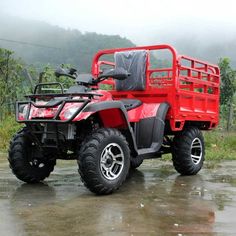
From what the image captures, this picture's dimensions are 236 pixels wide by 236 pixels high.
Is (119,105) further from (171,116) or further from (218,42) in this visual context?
(218,42)

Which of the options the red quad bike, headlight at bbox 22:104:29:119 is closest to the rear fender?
the red quad bike

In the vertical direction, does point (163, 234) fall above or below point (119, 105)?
below

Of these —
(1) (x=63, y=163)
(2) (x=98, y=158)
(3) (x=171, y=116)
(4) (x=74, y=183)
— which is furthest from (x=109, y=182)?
(1) (x=63, y=163)

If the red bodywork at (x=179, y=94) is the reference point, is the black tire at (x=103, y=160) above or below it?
below

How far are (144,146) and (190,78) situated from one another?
4.23ft

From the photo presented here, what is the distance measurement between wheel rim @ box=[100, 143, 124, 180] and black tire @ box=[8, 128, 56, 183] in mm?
979

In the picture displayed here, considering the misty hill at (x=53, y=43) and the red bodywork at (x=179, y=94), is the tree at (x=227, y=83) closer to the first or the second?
the red bodywork at (x=179, y=94)

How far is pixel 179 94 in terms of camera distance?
21.1ft

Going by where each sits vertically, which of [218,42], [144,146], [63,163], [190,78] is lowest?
[63,163]

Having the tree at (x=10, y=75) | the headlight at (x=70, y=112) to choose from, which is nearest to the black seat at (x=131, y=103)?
the headlight at (x=70, y=112)

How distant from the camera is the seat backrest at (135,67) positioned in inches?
257

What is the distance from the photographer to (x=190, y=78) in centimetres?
669

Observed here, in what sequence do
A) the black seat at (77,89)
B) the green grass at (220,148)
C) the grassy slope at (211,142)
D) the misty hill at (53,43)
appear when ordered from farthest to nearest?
1. the misty hill at (53,43)
2. the grassy slope at (211,142)
3. the green grass at (220,148)
4. the black seat at (77,89)

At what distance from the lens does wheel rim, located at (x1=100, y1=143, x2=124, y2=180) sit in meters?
5.14
